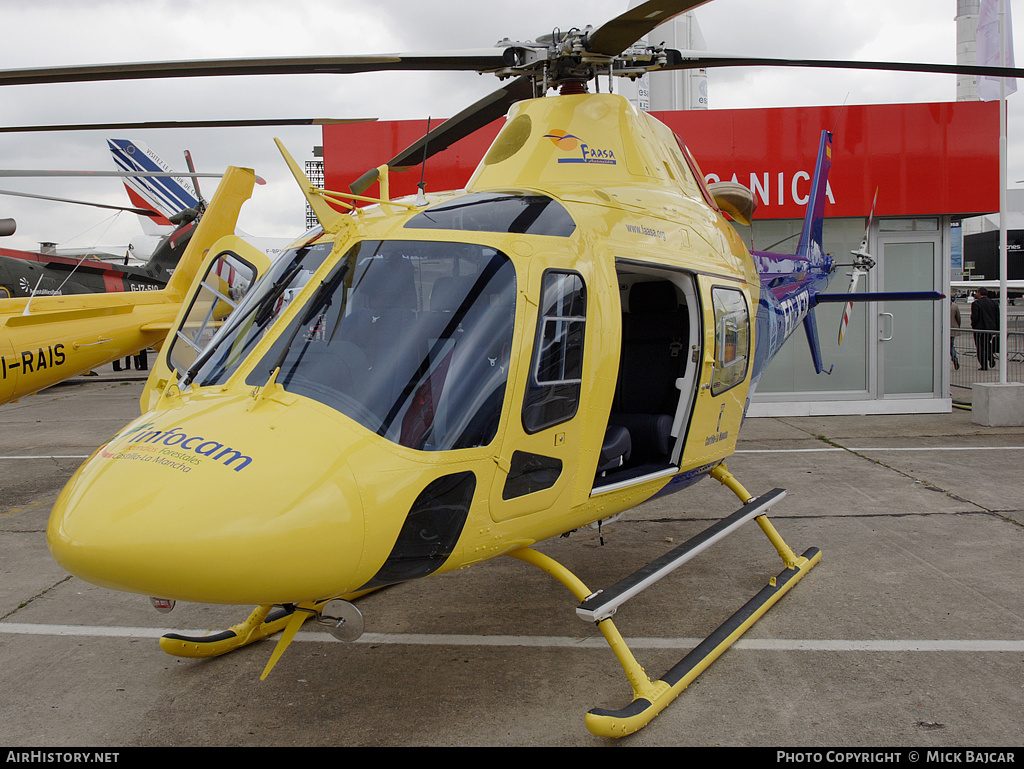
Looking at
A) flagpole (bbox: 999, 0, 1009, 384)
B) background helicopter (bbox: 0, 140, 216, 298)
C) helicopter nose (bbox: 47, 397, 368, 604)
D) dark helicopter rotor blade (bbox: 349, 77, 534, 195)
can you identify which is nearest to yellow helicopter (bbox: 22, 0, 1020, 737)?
helicopter nose (bbox: 47, 397, 368, 604)

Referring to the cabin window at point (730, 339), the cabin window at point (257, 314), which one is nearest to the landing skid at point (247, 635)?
the cabin window at point (257, 314)

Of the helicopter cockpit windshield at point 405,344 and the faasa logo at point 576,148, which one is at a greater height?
the faasa logo at point 576,148

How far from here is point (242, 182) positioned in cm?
750

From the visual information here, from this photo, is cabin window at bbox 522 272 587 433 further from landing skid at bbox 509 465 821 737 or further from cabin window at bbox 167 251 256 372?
cabin window at bbox 167 251 256 372

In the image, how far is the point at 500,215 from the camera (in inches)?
134

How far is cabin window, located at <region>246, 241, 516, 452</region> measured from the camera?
2826 mm

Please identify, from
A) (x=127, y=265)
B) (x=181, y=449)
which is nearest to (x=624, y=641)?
(x=181, y=449)

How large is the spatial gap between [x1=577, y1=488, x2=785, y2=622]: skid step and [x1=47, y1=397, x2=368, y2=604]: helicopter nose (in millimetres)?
1131

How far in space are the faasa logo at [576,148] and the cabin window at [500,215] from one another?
1.06 metres

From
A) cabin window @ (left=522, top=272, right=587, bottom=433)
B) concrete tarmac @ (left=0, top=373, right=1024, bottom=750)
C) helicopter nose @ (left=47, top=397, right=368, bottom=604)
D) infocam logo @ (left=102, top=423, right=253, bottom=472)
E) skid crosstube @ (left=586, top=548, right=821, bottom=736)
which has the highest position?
cabin window @ (left=522, top=272, right=587, bottom=433)

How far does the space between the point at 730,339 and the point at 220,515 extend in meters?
3.32

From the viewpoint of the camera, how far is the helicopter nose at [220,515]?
2320mm

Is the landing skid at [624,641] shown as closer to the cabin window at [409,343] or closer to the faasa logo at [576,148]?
the cabin window at [409,343]
